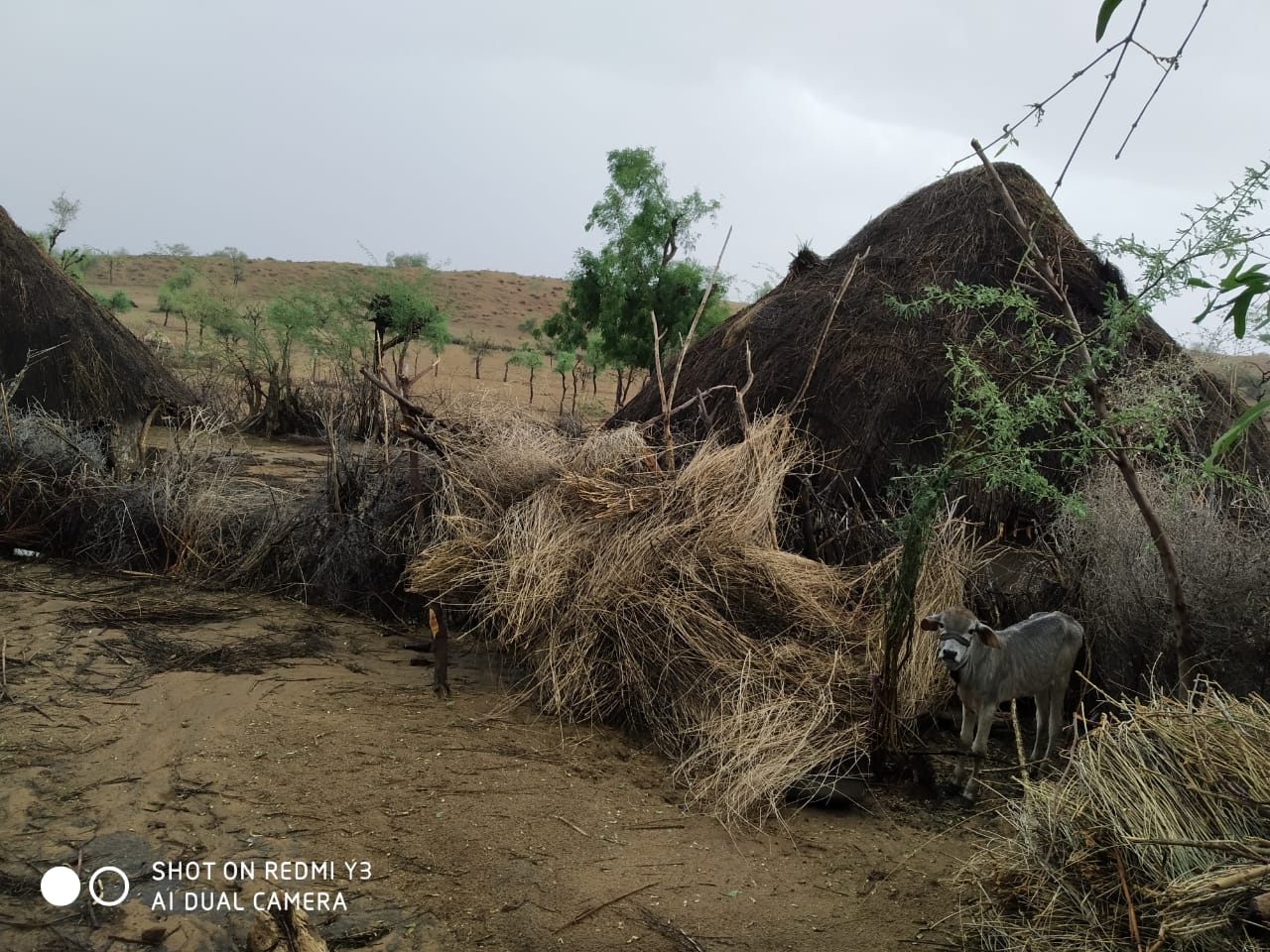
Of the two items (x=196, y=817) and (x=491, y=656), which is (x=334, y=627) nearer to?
(x=491, y=656)

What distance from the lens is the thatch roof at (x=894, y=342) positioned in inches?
288

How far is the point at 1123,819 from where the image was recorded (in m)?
3.05

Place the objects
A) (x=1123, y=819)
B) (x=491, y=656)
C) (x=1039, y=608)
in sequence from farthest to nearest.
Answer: (x=491, y=656), (x=1039, y=608), (x=1123, y=819)

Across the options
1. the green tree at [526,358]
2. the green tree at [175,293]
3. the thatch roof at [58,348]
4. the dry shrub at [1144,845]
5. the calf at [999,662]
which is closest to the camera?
the dry shrub at [1144,845]

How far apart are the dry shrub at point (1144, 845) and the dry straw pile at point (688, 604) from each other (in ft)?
5.14

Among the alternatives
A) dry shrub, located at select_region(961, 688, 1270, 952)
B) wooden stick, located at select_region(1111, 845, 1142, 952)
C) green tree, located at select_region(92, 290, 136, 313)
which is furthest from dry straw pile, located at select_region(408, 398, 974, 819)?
green tree, located at select_region(92, 290, 136, 313)

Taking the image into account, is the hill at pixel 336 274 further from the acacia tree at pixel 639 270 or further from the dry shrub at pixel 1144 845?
the dry shrub at pixel 1144 845

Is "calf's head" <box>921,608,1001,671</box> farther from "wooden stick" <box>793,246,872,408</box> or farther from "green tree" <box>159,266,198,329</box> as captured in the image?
"green tree" <box>159,266,198,329</box>

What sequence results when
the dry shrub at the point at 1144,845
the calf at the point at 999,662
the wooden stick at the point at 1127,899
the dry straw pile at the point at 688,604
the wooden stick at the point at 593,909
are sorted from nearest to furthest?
the dry shrub at the point at 1144,845, the wooden stick at the point at 1127,899, the wooden stick at the point at 593,909, the calf at the point at 999,662, the dry straw pile at the point at 688,604

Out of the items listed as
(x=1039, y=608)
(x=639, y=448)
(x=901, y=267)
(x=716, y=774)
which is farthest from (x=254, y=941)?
(x=901, y=267)

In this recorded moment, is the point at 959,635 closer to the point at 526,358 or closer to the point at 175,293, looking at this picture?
the point at 526,358

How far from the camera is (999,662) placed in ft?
16.4

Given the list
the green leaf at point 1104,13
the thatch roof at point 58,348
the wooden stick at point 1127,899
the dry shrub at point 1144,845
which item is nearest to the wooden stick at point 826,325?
the dry shrub at point 1144,845

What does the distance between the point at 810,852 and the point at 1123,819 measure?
1644 millimetres
